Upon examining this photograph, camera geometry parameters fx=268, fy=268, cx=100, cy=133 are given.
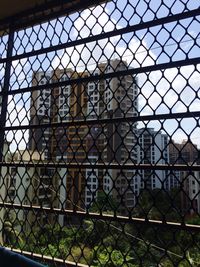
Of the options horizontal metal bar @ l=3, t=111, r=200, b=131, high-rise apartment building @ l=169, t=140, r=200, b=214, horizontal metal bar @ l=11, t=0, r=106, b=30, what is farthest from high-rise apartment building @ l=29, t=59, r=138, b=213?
horizontal metal bar @ l=11, t=0, r=106, b=30

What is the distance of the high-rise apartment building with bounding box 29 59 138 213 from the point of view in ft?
3.10

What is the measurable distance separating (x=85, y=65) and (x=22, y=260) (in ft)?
2.39

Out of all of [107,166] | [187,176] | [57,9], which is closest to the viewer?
[187,176]

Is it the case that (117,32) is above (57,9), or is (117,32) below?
below

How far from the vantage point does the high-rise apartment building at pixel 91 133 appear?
0.95 m

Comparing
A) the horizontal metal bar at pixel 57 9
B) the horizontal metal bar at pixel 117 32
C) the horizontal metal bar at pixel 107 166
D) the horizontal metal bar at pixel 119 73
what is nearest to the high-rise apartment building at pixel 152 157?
the horizontal metal bar at pixel 107 166

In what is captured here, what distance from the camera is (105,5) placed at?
1.08m

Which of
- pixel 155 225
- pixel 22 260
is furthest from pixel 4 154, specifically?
pixel 155 225

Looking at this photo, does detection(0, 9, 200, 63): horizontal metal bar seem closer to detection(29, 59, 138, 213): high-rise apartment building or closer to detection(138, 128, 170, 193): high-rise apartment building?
detection(29, 59, 138, 213): high-rise apartment building

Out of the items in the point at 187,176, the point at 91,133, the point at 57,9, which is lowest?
the point at 187,176

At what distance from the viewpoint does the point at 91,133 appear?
1028 mm

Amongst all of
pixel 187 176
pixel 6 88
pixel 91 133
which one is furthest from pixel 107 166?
pixel 6 88

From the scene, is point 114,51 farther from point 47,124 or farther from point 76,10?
point 47,124

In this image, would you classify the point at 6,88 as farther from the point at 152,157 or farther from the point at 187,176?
the point at 187,176
